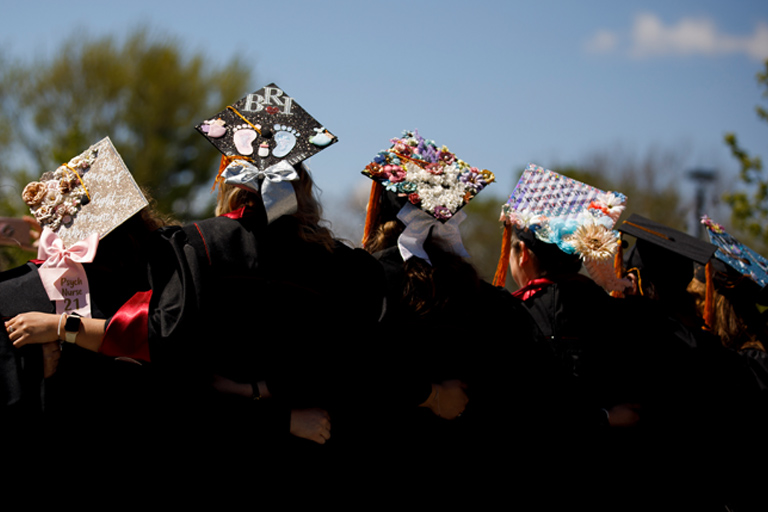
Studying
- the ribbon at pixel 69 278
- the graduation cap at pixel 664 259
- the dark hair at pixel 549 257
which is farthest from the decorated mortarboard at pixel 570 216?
the ribbon at pixel 69 278

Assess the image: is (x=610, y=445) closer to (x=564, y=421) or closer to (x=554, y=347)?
(x=564, y=421)

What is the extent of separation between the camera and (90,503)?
2.40 m

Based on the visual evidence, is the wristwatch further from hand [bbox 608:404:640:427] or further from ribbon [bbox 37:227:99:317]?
hand [bbox 608:404:640:427]

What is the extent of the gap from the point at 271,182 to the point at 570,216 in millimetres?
1608

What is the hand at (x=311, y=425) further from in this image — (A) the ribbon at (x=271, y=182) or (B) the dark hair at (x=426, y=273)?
(A) the ribbon at (x=271, y=182)

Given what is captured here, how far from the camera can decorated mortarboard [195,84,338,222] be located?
227cm

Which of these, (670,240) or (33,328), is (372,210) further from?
(670,240)

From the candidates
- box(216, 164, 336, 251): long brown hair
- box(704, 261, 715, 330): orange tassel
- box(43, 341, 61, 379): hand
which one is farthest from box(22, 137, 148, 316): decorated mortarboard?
box(704, 261, 715, 330): orange tassel

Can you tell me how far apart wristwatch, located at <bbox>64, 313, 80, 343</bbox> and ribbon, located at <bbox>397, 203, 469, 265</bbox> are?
1.28 metres

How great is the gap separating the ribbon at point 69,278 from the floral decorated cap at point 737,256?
11.1 feet

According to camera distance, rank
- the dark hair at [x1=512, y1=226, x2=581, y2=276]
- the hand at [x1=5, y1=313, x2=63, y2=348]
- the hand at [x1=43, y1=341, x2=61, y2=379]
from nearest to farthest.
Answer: the hand at [x1=5, y1=313, x2=63, y2=348]
the hand at [x1=43, y1=341, x2=61, y2=379]
the dark hair at [x1=512, y1=226, x2=581, y2=276]

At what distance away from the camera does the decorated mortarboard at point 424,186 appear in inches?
105

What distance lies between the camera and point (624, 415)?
3.14m

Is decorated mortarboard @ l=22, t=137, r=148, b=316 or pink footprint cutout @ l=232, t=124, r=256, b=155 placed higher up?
pink footprint cutout @ l=232, t=124, r=256, b=155
